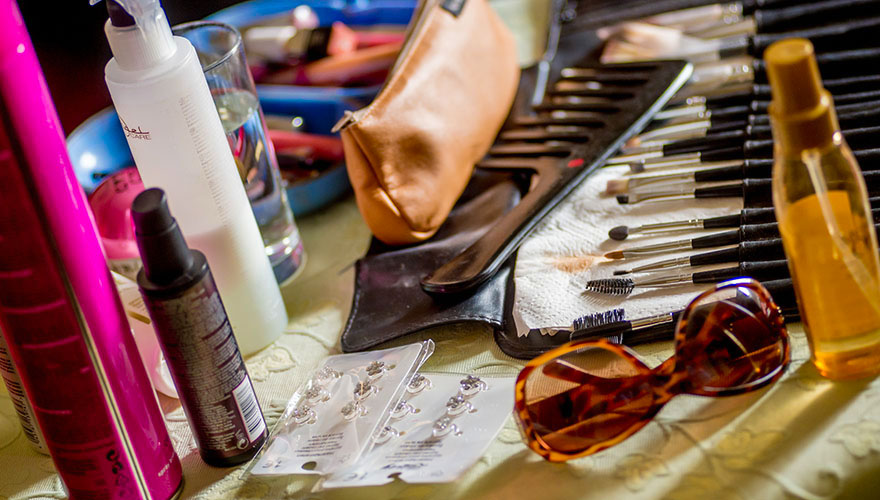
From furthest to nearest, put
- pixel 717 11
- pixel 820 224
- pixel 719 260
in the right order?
pixel 717 11 < pixel 719 260 < pixel 820 224

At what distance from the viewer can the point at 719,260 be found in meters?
0.51

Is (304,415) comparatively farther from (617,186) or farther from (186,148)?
(617,186)

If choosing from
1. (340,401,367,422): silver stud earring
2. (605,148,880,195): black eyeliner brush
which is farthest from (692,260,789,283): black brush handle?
(340,401,367,422): silver stud earring

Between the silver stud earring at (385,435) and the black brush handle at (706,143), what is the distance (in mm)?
317

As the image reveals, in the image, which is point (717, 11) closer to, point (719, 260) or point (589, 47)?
point (589, 47)

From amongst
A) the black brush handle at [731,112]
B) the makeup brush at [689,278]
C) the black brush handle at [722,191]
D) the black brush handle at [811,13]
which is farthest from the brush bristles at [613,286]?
the black brush handle at [811,13]

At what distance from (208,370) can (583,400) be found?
0.64 ft

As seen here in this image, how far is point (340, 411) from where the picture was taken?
19.2 inches

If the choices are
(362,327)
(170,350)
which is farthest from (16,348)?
(362,327)

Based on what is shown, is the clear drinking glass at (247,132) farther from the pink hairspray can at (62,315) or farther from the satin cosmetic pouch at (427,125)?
the pink hairspray can at (62,315)

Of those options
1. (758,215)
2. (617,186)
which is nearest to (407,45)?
(617,186)

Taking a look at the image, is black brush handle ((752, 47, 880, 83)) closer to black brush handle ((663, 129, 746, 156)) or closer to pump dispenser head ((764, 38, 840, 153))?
black brush handle ((663, 129, 746, 156))

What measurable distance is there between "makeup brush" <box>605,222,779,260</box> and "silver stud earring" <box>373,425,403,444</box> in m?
0.19

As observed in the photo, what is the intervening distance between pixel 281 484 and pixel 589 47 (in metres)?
0.54
